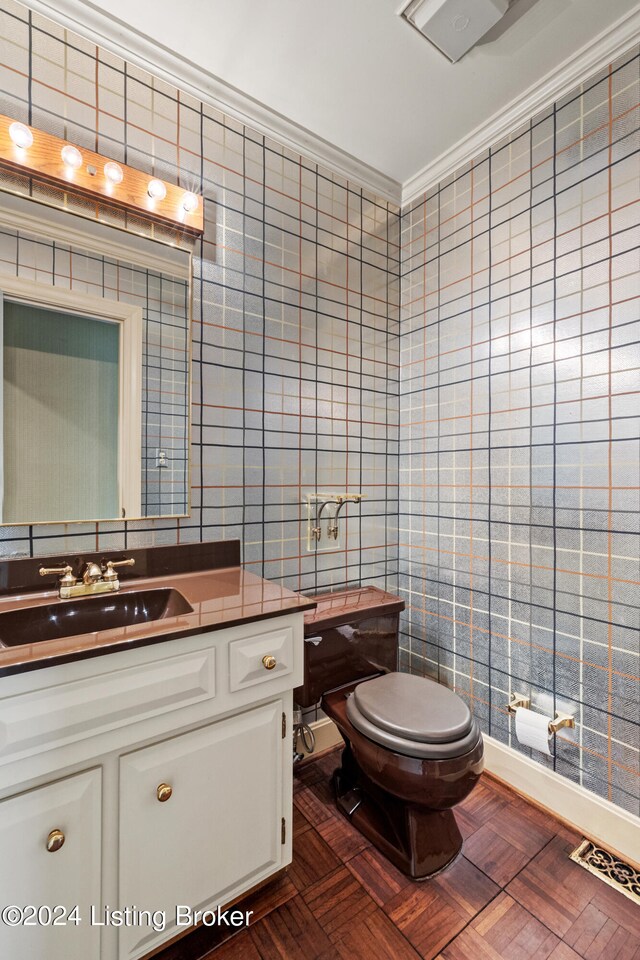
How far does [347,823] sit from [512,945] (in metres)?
0.55

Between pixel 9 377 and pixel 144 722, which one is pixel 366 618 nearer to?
pixel 144 722

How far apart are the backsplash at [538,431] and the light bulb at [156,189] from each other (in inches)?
47.2

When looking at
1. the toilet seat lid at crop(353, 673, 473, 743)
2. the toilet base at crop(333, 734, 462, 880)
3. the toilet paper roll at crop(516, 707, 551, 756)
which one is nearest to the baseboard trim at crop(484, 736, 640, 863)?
the toilet paper roll at crop(516, 707, 551, 756)

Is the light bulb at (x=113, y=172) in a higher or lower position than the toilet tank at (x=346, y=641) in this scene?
higher

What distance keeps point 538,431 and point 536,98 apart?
122 centimetres

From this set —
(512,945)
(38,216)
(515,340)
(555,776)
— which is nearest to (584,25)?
(515,340)

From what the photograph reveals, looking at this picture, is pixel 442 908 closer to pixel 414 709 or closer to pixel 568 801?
pixel 414 709

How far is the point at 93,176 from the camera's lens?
1.31m

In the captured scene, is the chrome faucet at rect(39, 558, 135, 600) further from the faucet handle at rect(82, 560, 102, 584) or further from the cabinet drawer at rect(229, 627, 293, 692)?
the cabinet drawer at rect(229, 627, 293, 692)

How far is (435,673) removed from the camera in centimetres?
195

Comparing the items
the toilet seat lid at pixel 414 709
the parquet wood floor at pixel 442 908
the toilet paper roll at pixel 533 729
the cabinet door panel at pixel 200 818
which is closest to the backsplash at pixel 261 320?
the toilet seat lid at pixel 414 709

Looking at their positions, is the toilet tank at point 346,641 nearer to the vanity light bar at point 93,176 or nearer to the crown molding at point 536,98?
the vanity light bar at point 93,176

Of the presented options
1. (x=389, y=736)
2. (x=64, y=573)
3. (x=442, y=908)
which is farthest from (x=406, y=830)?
(x=64, y=573)

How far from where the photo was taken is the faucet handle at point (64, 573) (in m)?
1.17
